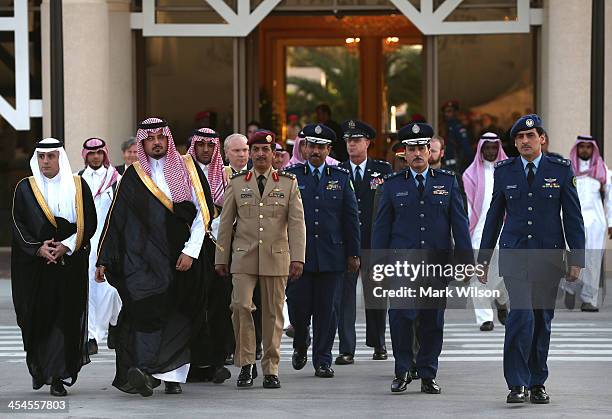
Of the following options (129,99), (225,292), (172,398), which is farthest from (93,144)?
(129,99)

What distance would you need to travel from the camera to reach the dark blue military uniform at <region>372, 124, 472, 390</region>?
10805 millimetres

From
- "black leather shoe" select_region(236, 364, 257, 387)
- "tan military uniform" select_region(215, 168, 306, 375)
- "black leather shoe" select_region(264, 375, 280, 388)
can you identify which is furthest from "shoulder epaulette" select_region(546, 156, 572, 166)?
"black leather shoe" select_region(236, 364, 257, 387)

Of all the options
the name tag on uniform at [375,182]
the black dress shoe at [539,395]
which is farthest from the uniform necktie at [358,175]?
the black dress shoe at [539,395]

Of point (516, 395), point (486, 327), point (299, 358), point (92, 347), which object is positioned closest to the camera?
point (516, 395)

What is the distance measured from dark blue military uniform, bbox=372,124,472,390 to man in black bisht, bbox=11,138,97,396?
2180mm

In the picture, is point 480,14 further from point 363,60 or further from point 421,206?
point 421,206

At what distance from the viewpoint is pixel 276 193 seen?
37.0 feet

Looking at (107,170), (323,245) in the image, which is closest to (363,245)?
(323,245)

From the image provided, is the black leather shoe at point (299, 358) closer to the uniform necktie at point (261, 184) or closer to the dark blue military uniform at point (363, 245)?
the dark blue military uniform at point (363, 245)

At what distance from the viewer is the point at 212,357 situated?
37.7ft

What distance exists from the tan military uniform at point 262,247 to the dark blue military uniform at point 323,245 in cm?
68

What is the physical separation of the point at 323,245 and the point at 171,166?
1541mm

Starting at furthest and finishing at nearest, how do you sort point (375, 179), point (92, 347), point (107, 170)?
point (107, 170), point (92, 347), point (375, 179)

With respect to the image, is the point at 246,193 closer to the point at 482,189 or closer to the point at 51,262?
the point at 51,262
